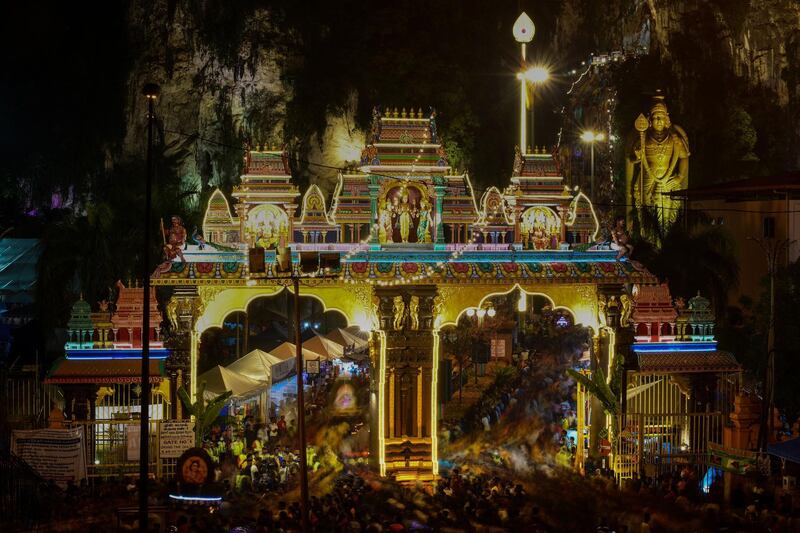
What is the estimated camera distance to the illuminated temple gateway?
26547mm

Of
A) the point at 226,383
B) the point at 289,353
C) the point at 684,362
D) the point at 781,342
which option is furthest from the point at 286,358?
the point at 781,342

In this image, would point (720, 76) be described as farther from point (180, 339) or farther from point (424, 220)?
point (180, 339)

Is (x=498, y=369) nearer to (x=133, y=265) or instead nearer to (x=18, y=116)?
(x=133, y=265)

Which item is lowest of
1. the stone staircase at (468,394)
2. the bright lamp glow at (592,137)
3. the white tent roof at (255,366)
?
the stone staircase at (468,394)

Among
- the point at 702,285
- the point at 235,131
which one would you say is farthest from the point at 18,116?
the point at 702,285

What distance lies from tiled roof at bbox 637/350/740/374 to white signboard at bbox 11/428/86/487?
11.7 m

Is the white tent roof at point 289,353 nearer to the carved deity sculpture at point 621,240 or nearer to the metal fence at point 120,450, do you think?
the metal fence at point 120,450

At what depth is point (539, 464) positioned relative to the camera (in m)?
27.8

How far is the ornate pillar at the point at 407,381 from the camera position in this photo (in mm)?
26953

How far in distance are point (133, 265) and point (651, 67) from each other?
26.8m

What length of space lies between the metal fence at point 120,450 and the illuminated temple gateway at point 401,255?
1506mm

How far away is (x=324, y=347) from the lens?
1492 inches

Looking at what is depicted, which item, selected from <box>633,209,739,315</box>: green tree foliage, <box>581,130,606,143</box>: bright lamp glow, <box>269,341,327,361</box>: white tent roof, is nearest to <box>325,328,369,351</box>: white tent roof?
<box>269,341,327,361</box>: white tent roof

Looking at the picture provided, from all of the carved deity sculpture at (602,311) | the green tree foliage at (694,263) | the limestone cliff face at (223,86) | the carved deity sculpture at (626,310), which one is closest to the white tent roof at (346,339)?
the green tree foliage at (694,263)
